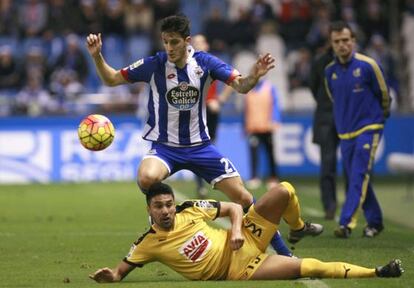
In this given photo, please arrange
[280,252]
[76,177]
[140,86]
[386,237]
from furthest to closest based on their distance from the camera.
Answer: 1. [140,86]
2. [76,177]
3. [386,237]
4. [280,252]

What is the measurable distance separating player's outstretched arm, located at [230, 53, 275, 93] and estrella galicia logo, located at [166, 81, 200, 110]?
51 centimetres

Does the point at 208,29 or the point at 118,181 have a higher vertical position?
the point at 208,29

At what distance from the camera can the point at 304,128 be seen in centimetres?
2372

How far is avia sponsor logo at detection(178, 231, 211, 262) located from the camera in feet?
30.1

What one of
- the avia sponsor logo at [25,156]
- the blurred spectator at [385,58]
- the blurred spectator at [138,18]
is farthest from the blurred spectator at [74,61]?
the blurred spectator at [385,58]

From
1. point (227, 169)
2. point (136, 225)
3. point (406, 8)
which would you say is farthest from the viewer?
point (406, 8)

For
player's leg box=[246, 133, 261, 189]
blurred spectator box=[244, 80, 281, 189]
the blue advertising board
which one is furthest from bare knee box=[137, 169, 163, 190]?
the blue advertising board

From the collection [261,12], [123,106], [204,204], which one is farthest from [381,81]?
[261,12]

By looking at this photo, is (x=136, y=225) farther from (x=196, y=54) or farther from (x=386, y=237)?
(x=196, y=54)

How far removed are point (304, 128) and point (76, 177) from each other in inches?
185

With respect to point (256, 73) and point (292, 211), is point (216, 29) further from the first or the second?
point (292, 211)

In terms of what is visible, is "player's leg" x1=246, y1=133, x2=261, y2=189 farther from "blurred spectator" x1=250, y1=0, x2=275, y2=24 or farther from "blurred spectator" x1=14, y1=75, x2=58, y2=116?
"blurred spectator" x1=250, y1=0, x2=275, y2=24

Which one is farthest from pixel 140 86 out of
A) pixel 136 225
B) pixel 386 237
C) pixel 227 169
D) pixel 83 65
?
pixel 227 169

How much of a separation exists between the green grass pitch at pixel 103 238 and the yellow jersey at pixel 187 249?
0.15 m
